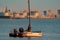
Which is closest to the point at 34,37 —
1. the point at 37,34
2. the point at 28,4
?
the point at 37,34

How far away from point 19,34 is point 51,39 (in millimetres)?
4625

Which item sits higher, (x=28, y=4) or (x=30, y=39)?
(x=28, y=4)

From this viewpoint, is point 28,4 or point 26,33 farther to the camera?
point 28,4

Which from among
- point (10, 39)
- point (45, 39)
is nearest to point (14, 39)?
point (10, 39)

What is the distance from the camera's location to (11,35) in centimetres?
5319

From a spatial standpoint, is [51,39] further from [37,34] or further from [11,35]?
[11,35]

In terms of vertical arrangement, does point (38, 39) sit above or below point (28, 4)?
below

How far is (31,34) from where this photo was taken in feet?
171

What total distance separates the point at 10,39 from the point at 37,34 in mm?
3900

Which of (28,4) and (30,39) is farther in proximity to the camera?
(28,4)

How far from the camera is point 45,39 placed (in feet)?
174

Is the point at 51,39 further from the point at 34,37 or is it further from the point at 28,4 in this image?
the point at 28,4

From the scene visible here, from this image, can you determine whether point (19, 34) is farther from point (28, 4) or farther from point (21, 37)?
point (28, 4)

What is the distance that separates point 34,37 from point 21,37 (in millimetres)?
1903
